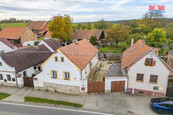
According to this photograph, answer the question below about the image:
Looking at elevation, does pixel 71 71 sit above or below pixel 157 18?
below

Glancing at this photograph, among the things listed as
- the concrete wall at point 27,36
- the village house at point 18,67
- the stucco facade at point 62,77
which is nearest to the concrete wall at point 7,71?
the village house at point 18,67

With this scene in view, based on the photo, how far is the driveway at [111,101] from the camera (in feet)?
58.4

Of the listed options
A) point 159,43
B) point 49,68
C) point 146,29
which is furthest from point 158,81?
point 146,29

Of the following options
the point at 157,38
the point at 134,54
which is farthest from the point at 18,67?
the point at 157,38

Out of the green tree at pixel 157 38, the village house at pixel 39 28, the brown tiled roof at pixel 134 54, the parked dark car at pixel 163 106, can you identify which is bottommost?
the parked dark car at pixel 163 106

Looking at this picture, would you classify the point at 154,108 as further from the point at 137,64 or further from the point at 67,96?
the point at 67,96

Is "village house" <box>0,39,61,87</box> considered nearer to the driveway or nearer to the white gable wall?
the driveway

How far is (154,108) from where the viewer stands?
56.2 ft

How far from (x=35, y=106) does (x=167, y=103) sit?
62.6ft

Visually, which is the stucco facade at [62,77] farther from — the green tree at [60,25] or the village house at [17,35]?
the village house at [17,35]

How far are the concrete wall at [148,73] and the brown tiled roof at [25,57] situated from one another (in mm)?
21662

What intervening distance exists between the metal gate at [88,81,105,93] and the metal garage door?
1768mm

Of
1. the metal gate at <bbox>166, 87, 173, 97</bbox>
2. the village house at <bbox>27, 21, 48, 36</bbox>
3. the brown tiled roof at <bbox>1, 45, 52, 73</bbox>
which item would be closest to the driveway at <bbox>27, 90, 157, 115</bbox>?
the metal gate at <bbox>166, 87, 173, 97</bbox>

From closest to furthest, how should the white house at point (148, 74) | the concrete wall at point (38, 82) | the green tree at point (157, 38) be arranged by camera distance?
the white house at point (148, 74) → the concrete wall at point (38, 82) → the green tree at point (157, 38)
